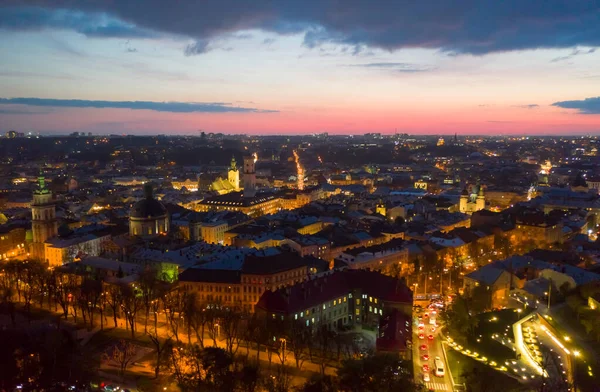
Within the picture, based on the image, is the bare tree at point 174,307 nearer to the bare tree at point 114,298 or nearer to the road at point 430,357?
the bare tree at point 114,298

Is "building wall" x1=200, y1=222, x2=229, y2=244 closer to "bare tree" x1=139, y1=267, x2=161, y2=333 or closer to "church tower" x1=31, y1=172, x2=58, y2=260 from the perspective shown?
"church tower" x1=31, y1=172, x2=58, y2=260

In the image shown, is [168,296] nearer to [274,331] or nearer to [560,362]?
[274,331]

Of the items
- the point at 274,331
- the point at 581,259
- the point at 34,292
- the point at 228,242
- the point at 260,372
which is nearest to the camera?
the point at 260,372

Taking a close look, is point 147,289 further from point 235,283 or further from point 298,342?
point 298,342

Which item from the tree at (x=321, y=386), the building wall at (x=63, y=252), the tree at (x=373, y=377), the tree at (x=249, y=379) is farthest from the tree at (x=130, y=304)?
the building wall at (x=63, y=252)

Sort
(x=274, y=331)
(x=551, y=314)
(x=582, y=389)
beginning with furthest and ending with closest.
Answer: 1. (x=551, y=314)
2. (x=274, y=331)
3. (x=582, y=389)

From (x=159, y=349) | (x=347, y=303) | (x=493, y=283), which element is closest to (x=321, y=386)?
(x=159, y=349)

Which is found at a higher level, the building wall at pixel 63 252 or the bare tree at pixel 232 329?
the bare tree at pixel 232 329

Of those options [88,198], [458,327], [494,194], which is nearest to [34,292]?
[458,327]
